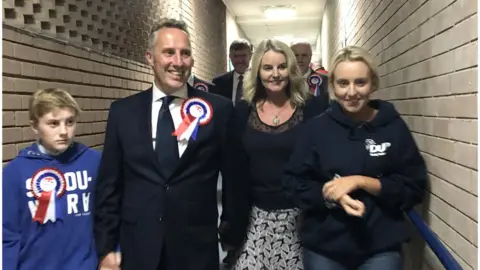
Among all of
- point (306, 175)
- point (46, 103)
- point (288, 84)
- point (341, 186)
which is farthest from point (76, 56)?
point (341, 186)

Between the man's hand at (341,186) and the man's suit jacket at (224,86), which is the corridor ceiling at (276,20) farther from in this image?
the man's hand at (341,186)

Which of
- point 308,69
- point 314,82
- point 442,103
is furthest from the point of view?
point 308,69

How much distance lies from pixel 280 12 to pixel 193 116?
10.2 metres

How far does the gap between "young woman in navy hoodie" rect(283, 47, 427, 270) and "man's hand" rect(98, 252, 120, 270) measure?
0.76 m

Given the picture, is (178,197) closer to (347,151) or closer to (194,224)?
(194,224)

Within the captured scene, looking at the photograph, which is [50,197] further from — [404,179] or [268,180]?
[404,179]

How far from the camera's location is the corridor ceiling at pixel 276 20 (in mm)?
10797

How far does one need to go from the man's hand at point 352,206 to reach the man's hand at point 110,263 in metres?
0.92

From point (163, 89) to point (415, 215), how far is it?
3.75ft

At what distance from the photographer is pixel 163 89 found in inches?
82.7

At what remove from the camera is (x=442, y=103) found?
2.09 m

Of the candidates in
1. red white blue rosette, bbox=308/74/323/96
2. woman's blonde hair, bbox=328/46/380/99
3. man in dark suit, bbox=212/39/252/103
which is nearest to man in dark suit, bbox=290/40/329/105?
red white blue rosette, bbox=308/74/323/96

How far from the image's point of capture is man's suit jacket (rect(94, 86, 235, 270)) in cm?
201

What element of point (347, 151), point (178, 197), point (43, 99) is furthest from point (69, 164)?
point (347, 151)
